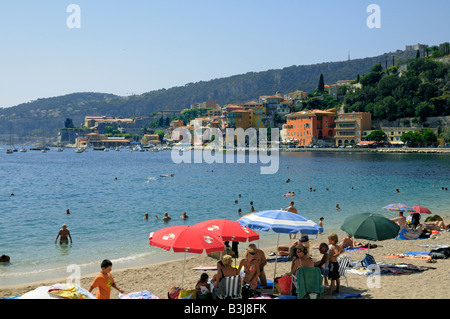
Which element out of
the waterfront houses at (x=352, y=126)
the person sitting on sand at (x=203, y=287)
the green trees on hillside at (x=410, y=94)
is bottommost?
the person sitting on sand at (x=203, y=287)

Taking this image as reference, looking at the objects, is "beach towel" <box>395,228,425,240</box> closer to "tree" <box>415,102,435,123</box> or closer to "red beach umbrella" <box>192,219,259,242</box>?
"red beach umbrella" <box>192,219,259,242</box>

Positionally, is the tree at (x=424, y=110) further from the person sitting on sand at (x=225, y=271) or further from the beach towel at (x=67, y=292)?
the beach towel at (x=67, y=292)

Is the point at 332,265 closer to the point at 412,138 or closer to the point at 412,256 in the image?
the point at 412,256

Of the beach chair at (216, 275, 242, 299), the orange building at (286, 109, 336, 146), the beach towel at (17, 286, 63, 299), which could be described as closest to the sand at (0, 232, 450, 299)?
the beach chair at (216, 275, 242, 299)

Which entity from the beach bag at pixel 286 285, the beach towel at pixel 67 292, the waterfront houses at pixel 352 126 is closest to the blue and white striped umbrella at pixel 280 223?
the beach bag at pixel 286 285

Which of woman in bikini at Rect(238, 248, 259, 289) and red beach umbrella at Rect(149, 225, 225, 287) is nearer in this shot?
red beach umbrella at Rect(149, 225, 225, 287)

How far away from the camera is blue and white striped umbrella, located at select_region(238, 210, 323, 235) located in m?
8.87

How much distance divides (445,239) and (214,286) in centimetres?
1019

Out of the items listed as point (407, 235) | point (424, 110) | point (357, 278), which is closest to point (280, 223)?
point (357, 278)

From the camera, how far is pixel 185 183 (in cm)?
4284

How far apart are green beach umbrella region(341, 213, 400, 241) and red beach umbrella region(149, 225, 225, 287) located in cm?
322

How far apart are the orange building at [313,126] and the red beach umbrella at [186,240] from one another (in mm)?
100083

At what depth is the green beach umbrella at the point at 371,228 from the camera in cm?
923

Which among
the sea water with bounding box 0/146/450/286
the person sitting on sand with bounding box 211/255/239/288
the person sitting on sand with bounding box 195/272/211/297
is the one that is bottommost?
the sea water with bounding box 0/146/450/286
